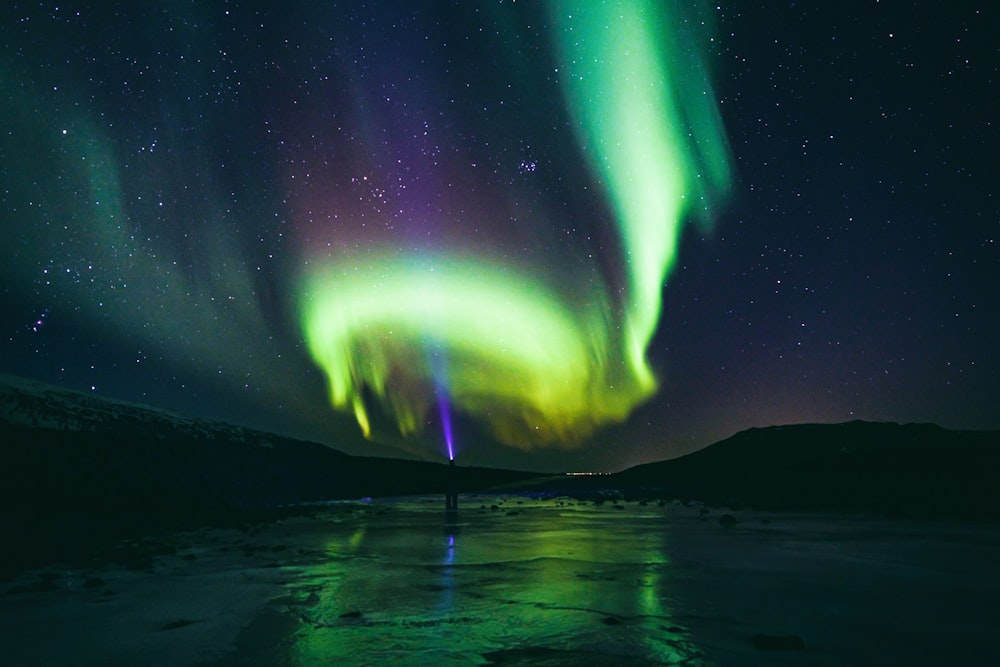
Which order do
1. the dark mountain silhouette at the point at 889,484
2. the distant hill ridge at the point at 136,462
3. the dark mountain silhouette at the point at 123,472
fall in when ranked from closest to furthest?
the dark mountain silhouette at the point at 123,472, the dark mountain silhouette at the point at 889,484, the distant hill ridge at the point at 136,462

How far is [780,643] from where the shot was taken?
21.7ft

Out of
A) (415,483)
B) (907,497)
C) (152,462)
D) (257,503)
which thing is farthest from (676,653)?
(415,483)

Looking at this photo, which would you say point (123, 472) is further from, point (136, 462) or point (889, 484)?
point (889, 484)

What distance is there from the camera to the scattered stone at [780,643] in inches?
260

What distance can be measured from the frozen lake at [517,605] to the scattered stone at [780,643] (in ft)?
0.05

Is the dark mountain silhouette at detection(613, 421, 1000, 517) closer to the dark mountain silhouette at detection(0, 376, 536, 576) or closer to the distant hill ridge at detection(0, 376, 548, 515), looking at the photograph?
the dark mountain silhouette at detection(0, 376, 536, 576)

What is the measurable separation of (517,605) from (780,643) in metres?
3.45

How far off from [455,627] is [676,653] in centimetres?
250

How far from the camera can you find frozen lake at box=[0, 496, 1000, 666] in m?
6.61

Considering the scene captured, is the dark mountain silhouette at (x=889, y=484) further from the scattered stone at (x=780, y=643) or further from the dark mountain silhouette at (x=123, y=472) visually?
the dark mountain silhouette at (x=123, y=472)

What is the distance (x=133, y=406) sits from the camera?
7900cm

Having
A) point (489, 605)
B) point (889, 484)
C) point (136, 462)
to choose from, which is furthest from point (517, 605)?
point (136, 462)

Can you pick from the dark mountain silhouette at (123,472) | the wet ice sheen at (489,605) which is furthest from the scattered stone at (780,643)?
the dark mountain silhouette at (123,472)

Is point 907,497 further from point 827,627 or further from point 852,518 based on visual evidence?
point 827,627
